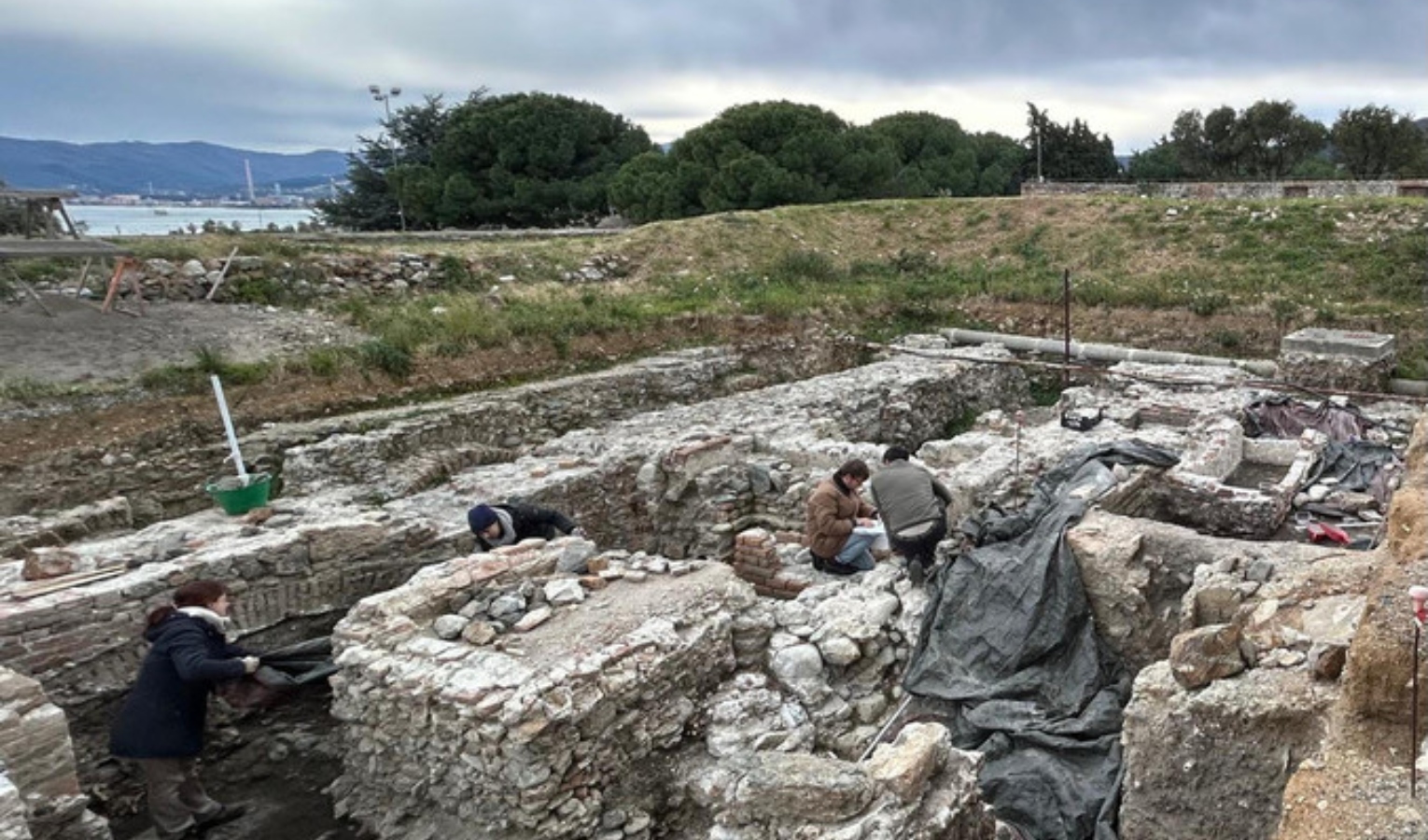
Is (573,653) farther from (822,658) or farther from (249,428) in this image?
(249,428)

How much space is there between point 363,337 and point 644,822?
35.6ft

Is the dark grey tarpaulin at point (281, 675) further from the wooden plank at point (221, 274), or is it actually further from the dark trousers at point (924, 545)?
the wooden plank at point (221, 274)

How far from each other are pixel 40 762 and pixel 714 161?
31.3 metres

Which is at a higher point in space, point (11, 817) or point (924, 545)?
point (924, 545)

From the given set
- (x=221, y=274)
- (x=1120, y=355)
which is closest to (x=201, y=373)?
(x=221, y=274)

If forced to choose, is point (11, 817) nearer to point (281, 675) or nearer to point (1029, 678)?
point (281, 675)

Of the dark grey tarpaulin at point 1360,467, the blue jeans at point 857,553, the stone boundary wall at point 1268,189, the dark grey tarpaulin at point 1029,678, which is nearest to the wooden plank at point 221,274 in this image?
the blue jeans at point 857,553

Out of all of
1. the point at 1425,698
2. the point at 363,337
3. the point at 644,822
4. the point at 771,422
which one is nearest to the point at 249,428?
the point at 363,337

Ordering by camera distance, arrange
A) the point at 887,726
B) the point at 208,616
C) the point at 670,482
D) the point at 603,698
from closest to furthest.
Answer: the point at 603,698
the point at 208,616
the point at 887,726
the point at 670,482

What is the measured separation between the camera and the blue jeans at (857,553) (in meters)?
6.94

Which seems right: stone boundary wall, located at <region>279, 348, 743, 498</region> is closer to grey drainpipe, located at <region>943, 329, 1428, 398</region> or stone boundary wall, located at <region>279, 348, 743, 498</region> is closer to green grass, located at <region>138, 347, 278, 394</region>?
green grass, located at <region>138, 347, 278, 394</region>

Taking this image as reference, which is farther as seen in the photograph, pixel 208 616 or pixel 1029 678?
pixel 1029 678

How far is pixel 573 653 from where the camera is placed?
4.96 m

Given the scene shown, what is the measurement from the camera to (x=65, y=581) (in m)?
5.79
